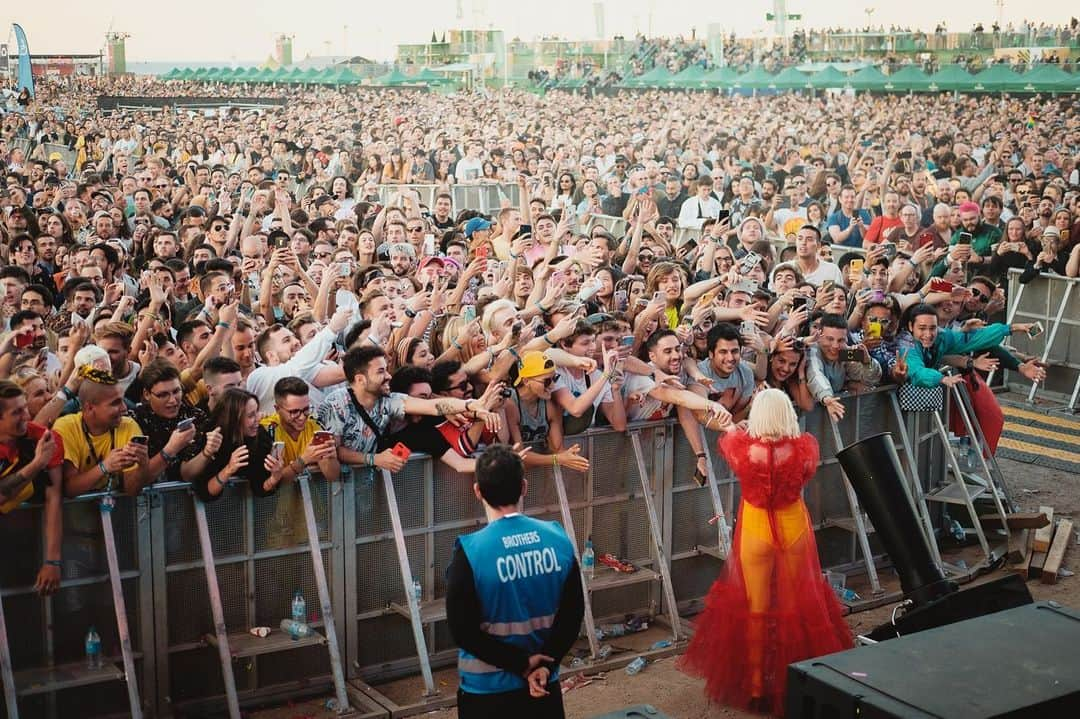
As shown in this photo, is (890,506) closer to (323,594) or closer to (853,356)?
(853,356)

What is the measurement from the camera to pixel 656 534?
8562 mm

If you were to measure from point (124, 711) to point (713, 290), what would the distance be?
550cm

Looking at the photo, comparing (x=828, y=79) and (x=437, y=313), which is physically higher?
(x=828, y=79)

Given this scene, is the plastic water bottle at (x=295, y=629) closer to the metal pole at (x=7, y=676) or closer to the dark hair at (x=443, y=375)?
the metal pole at (x=7, y=676)

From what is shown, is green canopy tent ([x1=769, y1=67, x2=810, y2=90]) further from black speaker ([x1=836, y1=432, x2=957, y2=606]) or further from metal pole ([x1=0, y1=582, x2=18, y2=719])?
metal pole ([x1=0, y1=582, x2=18, y2=719])

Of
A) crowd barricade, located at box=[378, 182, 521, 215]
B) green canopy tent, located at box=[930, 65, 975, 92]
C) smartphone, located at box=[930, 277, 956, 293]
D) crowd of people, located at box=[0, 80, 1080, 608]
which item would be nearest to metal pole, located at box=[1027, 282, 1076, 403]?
crowd of people, located at box=[0, 80, 1080, 608]

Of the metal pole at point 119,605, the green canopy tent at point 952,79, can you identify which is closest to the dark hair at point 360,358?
the metal pole at point 119,605

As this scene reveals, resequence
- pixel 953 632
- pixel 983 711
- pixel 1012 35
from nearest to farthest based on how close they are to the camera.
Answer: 1. pixel 983 711
2. pixel 953 632
3. pixel 1012 35

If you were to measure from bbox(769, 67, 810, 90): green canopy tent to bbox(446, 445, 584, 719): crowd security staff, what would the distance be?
33.1m

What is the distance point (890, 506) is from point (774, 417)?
1404 mm

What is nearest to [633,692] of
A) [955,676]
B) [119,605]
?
[955,676]

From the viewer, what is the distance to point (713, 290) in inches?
416

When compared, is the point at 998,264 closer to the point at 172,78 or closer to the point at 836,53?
the point at 172,78

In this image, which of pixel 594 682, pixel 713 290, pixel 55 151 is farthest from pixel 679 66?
pixel 594 682
